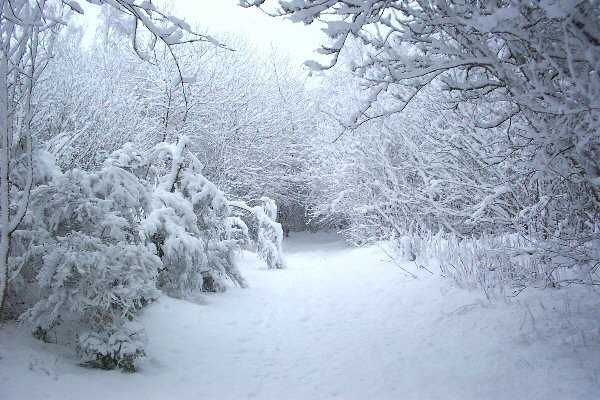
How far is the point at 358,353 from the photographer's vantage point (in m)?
4.21

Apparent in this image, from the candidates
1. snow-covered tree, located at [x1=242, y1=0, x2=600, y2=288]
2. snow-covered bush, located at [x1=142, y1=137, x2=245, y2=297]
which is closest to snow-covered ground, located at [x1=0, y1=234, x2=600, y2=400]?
snow-covered bush, located at [x1=142, y1=137, x2=245, y2=297]

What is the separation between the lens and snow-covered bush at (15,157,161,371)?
3.39 m

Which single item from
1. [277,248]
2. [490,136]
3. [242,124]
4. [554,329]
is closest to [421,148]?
[490,136]

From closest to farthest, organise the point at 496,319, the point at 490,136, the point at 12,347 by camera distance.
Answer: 1. the point at 12,347
2. the point at 496,319
3. the point at 490,136

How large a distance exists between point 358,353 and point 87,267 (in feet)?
8.86

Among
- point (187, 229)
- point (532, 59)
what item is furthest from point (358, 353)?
point (187, 229)

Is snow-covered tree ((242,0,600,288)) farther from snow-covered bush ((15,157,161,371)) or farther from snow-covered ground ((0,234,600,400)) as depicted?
snow-covered bush ((15,157,161,371))

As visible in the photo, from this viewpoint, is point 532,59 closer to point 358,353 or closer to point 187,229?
point 358,353

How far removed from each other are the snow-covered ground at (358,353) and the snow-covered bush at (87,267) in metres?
0.22

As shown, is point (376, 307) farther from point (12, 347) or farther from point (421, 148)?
point (421, 148)

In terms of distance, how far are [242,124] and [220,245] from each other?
413 inches

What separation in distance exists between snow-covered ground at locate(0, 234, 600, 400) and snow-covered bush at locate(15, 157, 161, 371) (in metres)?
0.22

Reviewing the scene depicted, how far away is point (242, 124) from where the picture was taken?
17.0 m

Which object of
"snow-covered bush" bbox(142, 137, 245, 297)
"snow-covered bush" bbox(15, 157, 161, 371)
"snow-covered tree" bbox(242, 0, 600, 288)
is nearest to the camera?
"snow-covered tree" bbox(242, 0, 600, 288)
